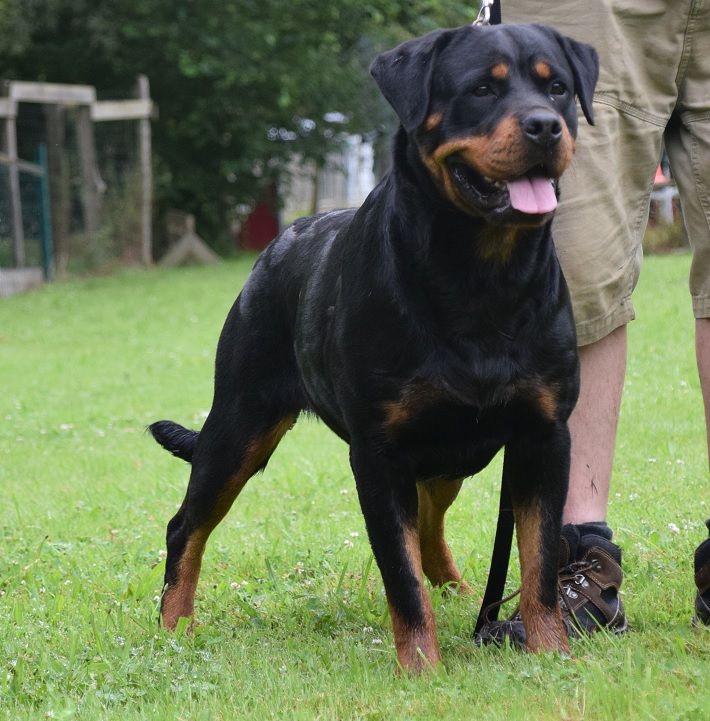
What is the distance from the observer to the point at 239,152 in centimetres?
2697

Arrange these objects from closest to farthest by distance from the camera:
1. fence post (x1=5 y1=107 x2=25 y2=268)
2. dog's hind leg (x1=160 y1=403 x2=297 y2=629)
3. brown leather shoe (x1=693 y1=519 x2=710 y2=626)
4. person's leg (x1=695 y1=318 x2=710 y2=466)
→ 1. brown leather shoe (x1=693 y1=519 x2=710 y2=626)
2. person's leg (x1=695 y1=318 x2=710 y2=466)
3. dog's hind leg (x1=160 y1=403 x2=297 y2=629)
4. fence post (x1=5 y1=107 x2=25 y2=268)

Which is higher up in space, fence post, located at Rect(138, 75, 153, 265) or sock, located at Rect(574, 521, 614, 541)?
sock, located at Rect(574, 521, 614, 541)

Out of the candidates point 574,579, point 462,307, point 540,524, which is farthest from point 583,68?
point 574,579

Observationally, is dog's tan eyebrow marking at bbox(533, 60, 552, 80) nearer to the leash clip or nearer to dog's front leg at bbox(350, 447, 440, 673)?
the leash clip

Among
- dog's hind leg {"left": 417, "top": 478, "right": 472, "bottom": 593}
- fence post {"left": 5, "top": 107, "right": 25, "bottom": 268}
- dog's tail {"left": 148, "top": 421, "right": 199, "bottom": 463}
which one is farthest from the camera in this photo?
fence post {"left": 5, "top": 107, "right": 25, "bottom": 268}

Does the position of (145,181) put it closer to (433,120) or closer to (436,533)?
(436,533)

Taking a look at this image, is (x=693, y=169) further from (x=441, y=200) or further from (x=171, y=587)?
(x=171, y=587)

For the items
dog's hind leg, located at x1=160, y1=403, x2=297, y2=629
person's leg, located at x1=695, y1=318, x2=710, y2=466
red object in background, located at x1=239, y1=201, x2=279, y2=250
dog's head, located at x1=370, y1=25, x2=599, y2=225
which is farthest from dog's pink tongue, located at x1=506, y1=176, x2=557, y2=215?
red object in background, located at x1=239, y1=201, x2=279, y2=250

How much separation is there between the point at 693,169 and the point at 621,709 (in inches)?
75.2

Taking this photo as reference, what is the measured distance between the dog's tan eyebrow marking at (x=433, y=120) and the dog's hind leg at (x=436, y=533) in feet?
4.85

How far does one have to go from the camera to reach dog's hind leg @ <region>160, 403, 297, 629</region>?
170 inches

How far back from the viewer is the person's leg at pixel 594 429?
4.09 m

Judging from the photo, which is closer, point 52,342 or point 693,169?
point 693,169

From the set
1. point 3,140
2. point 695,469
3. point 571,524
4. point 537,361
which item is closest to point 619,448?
point 695,469
